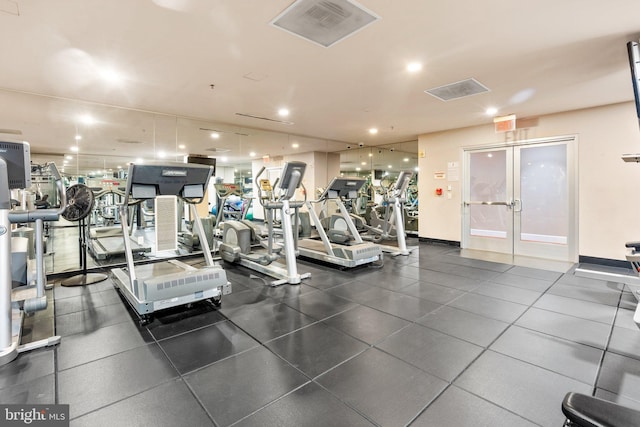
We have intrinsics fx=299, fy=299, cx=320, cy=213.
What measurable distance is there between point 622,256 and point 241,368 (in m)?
6.30

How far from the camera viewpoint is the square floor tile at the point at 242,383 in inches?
70.5

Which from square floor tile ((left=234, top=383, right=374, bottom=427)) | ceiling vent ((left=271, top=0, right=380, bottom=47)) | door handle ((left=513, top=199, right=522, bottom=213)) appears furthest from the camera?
door handle ((left=513, top=199, right=522, bottom=213))

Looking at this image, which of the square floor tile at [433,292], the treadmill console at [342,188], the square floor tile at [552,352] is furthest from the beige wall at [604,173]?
the square floor tile at [552,352]

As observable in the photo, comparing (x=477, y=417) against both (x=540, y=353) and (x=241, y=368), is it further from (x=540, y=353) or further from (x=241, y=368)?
(x=241, y=368)

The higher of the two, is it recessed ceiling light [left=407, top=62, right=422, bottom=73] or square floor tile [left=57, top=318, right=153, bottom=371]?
recessed ceiling light [left=407, top=62, right=422, bottom=73]

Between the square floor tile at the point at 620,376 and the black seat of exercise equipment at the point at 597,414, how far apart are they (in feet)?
3.75

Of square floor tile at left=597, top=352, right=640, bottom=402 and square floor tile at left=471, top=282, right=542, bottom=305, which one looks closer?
square floor tile at left=597, top=352, right=640, bottom=402

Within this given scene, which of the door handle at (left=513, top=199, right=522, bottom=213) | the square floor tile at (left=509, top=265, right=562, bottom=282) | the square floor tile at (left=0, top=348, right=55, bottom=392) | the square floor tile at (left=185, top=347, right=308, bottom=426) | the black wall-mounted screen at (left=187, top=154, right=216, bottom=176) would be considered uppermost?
the black wall-mounted screen at (left=187, top=154, right=216, bottom=176)

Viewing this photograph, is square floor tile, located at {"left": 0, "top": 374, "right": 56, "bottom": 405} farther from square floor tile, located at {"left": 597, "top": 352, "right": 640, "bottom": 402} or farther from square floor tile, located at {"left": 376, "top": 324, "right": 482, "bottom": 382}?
square floor tile, located at {"left": 597, "top": 352, "right": 640, "bottom": 402}

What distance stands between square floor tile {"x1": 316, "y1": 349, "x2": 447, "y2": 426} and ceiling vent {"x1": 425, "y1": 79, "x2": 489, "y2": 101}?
3712 mm

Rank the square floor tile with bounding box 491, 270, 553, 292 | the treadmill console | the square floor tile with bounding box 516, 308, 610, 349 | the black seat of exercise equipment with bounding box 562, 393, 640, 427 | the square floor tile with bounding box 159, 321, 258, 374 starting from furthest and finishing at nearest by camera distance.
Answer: the treadmill console, the square floor tile with bounding box 491, 270, 553, 292, the square floor tile with bounding box 516, 308, 610, 349, the square floor tile with bounding box 159, 321, 258, 374, the black seat of exercise equipment with bounding box 562, 393, 640, 427

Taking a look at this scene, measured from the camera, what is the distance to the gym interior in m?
1.99

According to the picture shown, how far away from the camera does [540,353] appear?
7.89 ft

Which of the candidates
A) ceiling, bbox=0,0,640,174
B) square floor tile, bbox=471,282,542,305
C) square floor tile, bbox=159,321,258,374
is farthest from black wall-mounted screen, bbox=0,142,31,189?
square floor tile, bbox=471,282,542,305
